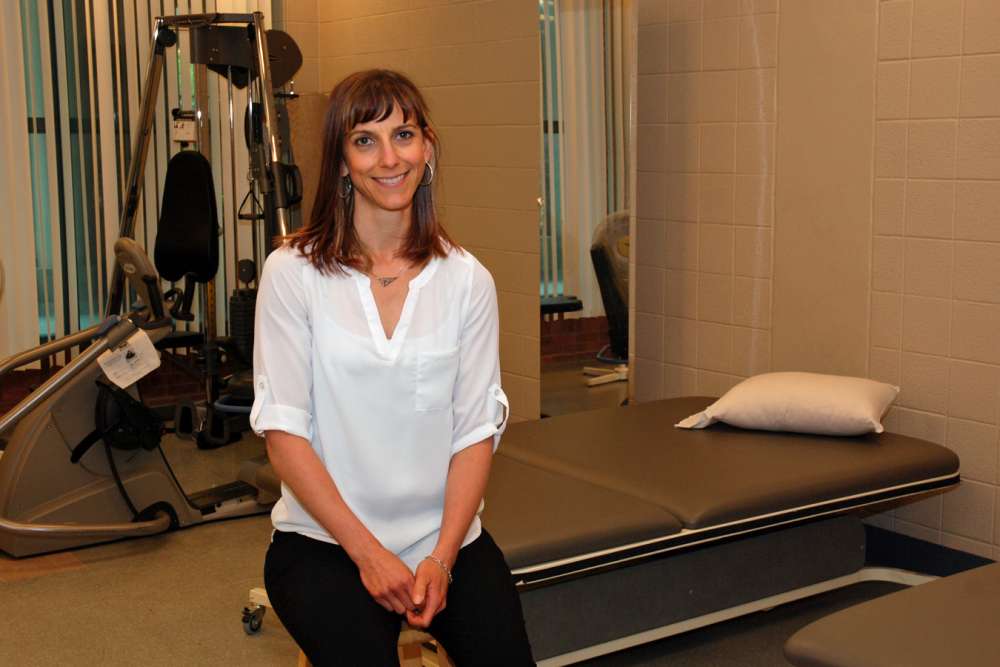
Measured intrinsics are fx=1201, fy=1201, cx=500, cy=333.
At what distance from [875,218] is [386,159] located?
6.11ft

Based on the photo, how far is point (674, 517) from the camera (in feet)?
8.42

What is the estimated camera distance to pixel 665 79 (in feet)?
12.8

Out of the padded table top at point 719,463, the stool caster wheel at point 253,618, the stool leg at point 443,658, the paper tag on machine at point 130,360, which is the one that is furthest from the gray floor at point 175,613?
the stool leg at point 443,658

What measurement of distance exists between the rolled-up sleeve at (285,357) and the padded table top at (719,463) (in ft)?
3.43

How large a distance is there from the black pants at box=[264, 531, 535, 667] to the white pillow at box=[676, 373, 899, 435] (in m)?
1.43

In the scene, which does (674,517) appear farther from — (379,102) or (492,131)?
(492,131)

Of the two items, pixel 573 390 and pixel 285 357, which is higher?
pixel 285 357

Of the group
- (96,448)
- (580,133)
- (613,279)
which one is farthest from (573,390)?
(96,448)

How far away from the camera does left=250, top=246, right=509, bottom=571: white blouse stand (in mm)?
1834

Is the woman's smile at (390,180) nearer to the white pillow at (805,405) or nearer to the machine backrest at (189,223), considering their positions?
the white pillow at (805,405)

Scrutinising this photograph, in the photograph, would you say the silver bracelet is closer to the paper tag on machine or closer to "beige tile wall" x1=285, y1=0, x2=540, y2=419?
the paper tag on machine

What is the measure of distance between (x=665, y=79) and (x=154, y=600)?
223 centimetres

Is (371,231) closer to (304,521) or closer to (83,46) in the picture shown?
(304,521)

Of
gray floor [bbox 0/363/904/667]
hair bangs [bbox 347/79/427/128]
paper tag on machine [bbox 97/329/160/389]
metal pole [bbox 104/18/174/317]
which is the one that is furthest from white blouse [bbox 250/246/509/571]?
metal pole [bbox 104/18/174/317]
